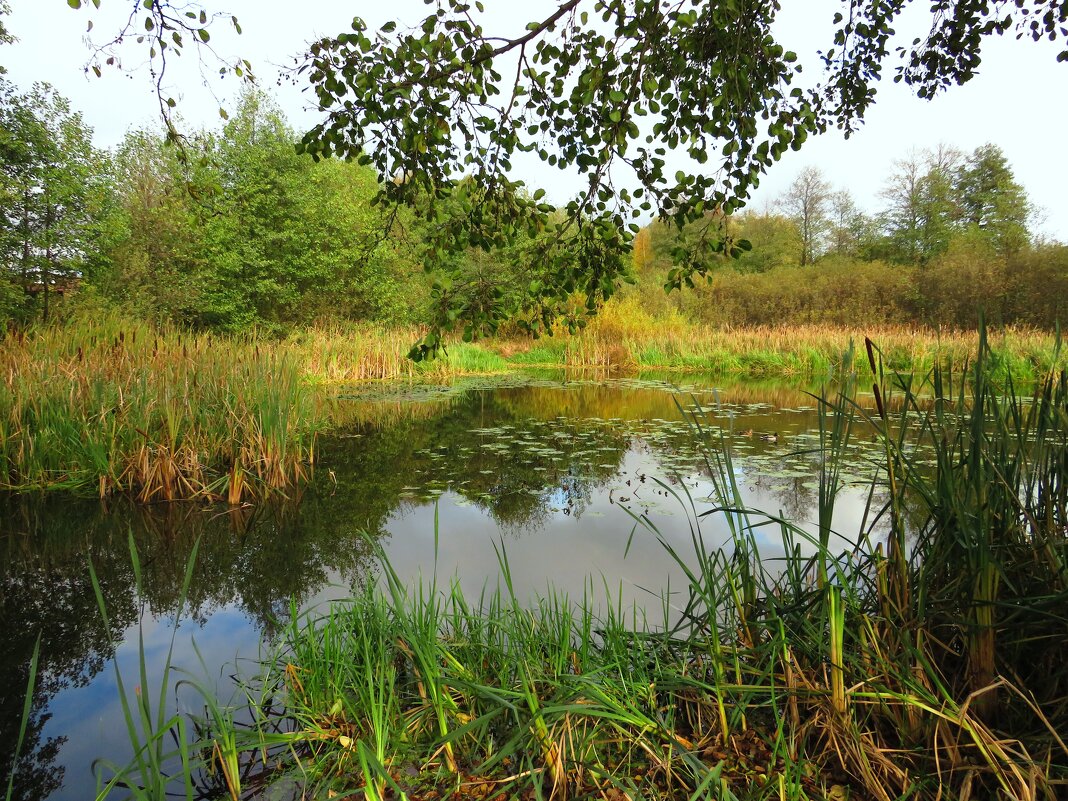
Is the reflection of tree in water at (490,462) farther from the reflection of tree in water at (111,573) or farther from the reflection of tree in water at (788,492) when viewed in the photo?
the reflection of tree in water at (788,492)

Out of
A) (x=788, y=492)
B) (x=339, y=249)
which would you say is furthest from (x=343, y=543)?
(x=339, y=249)

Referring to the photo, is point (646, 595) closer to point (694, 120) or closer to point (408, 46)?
point (694, 120)

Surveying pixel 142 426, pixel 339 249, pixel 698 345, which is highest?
pixel 339 249

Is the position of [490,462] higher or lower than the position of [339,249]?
lower

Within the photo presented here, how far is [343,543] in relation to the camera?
165 inches

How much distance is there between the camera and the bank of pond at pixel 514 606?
57.4 inches

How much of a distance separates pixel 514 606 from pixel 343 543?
2482 mm

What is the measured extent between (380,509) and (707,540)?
8.95ft

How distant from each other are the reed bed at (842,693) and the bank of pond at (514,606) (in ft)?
0.04

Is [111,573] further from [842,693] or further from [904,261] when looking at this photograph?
[904,261]

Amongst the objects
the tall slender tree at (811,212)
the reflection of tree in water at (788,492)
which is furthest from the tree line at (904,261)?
the reflection of tree in water at (788,492)

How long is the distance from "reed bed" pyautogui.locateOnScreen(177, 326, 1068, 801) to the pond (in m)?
0.37

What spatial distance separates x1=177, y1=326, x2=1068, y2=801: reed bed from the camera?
1.39 meters

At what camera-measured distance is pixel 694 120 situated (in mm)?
2770
